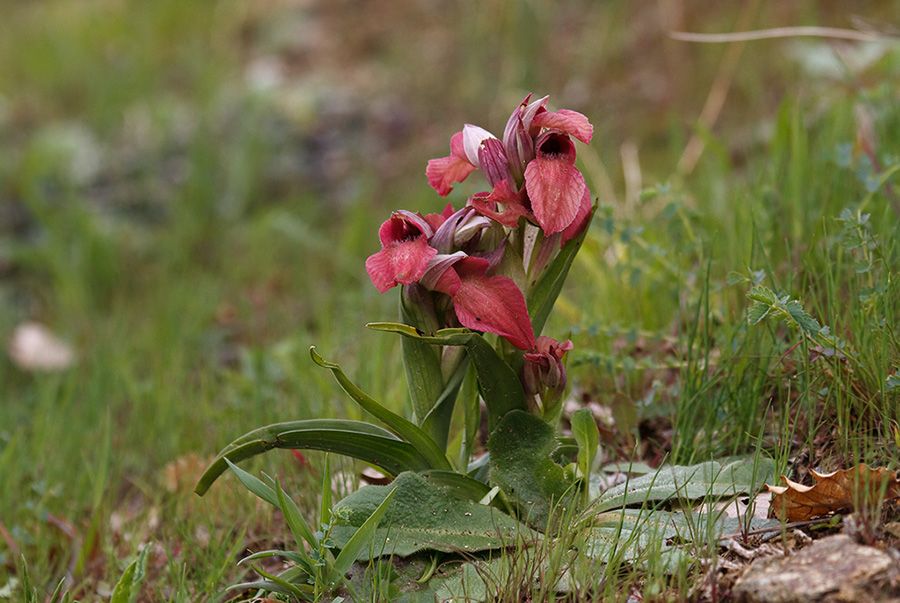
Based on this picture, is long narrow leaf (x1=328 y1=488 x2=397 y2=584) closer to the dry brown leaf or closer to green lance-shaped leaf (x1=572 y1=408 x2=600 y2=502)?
green lance-shaped leaf (x1=572 y1=408 x2=600 y2=502)

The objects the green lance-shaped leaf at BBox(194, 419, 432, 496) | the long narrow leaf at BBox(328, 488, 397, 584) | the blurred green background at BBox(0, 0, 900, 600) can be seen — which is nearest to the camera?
the long narrow leaf at BBox(328, 488, 397, 584)

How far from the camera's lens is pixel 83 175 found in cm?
444

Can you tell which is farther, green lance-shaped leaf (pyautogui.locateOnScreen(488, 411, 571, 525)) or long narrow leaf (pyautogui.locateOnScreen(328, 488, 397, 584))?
green lance-shaped leaf (pyautogui.locateOnScreen(488, 411, 571, 525))

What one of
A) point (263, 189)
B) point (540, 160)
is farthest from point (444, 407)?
point (263, 189)

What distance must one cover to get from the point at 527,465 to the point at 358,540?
0.29 meters

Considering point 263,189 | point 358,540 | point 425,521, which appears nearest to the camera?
point 358,540

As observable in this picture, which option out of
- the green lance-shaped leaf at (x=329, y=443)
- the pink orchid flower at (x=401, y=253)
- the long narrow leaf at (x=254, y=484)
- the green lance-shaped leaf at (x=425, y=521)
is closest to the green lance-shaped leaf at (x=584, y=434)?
the green lance-shaped leaf at (x=425, y=521)

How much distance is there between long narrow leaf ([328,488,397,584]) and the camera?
1072mm

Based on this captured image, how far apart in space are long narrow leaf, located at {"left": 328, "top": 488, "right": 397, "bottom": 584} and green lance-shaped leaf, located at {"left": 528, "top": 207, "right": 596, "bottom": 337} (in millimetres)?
382

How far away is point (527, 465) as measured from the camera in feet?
4.00

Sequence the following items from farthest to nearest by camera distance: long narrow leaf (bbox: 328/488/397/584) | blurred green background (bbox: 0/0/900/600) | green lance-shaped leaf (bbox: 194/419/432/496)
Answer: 1. blurred green background (bbox: 0/0/900/600)
2. green lance-shaped leaf (bbox: 194/419/432/496)
3. long narrow leaf (bbox: 328/488/397/584)

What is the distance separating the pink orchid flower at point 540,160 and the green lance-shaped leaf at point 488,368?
0.19 metres

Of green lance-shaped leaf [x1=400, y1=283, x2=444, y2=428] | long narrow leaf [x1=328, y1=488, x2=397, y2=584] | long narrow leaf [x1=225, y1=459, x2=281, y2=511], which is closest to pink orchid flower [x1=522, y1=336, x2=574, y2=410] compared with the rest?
green lance-shaped leaf [x1=400, y1=283, x2=444, y2=428]

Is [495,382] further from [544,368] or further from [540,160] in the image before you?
[540,160]
